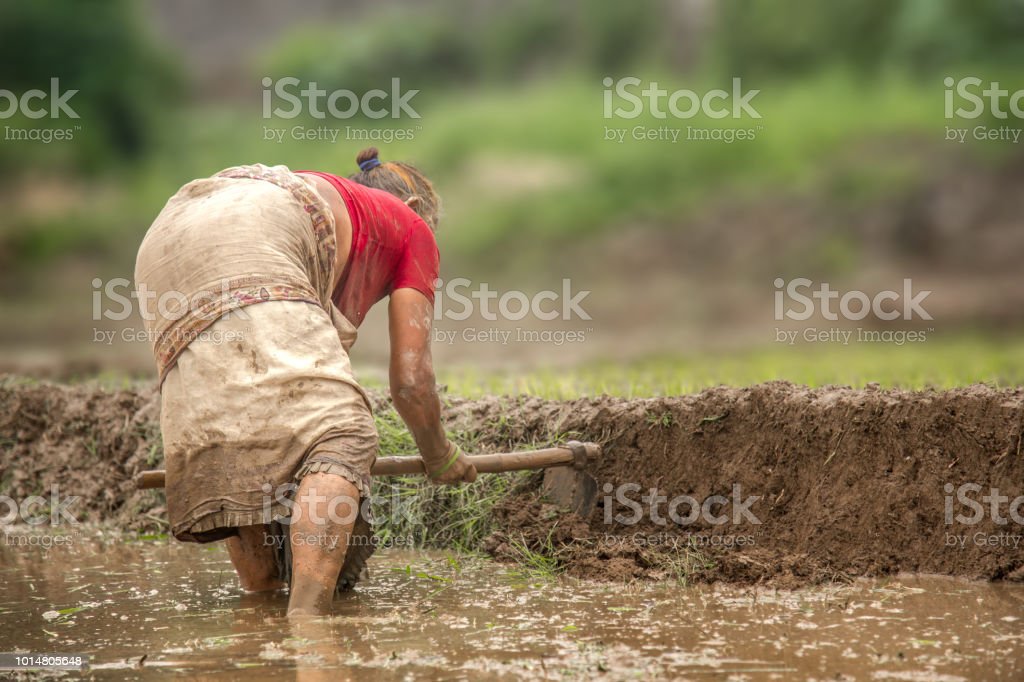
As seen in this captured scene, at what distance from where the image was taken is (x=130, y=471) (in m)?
6.14

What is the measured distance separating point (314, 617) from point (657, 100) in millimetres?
16336

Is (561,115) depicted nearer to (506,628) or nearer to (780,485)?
(780,485)

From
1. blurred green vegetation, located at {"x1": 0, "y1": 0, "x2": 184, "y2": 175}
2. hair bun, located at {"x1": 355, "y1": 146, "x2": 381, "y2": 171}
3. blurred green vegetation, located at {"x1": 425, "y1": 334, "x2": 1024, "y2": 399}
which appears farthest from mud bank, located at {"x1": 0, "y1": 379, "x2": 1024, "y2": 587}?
blurred green vegetation, located at {"x1": 0, "y1": 0, "x2": 184, "y2": 175}

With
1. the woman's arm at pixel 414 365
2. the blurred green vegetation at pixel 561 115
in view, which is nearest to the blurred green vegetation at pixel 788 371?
the woman's arm at pixel 414 365

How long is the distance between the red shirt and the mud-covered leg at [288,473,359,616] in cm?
86

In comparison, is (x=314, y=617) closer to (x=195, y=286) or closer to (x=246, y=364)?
(x=246, y=364)

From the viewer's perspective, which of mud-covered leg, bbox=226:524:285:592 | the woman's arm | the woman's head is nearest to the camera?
the woman's arm

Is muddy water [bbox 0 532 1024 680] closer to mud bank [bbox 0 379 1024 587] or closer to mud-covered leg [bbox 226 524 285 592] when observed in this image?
mud-covered leg [bbox 226 524 285 592]

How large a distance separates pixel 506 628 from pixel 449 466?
773mm

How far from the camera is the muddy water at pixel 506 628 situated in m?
3.29

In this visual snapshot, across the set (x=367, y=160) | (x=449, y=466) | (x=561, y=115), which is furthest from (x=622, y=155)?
(x=449, y=466)

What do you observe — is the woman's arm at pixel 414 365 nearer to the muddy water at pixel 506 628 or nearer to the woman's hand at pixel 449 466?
the woman's hand at pixel 449 466

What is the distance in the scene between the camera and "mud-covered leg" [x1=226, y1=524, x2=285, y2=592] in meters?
4.29

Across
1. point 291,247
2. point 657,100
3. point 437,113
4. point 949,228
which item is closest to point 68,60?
point 437,113
